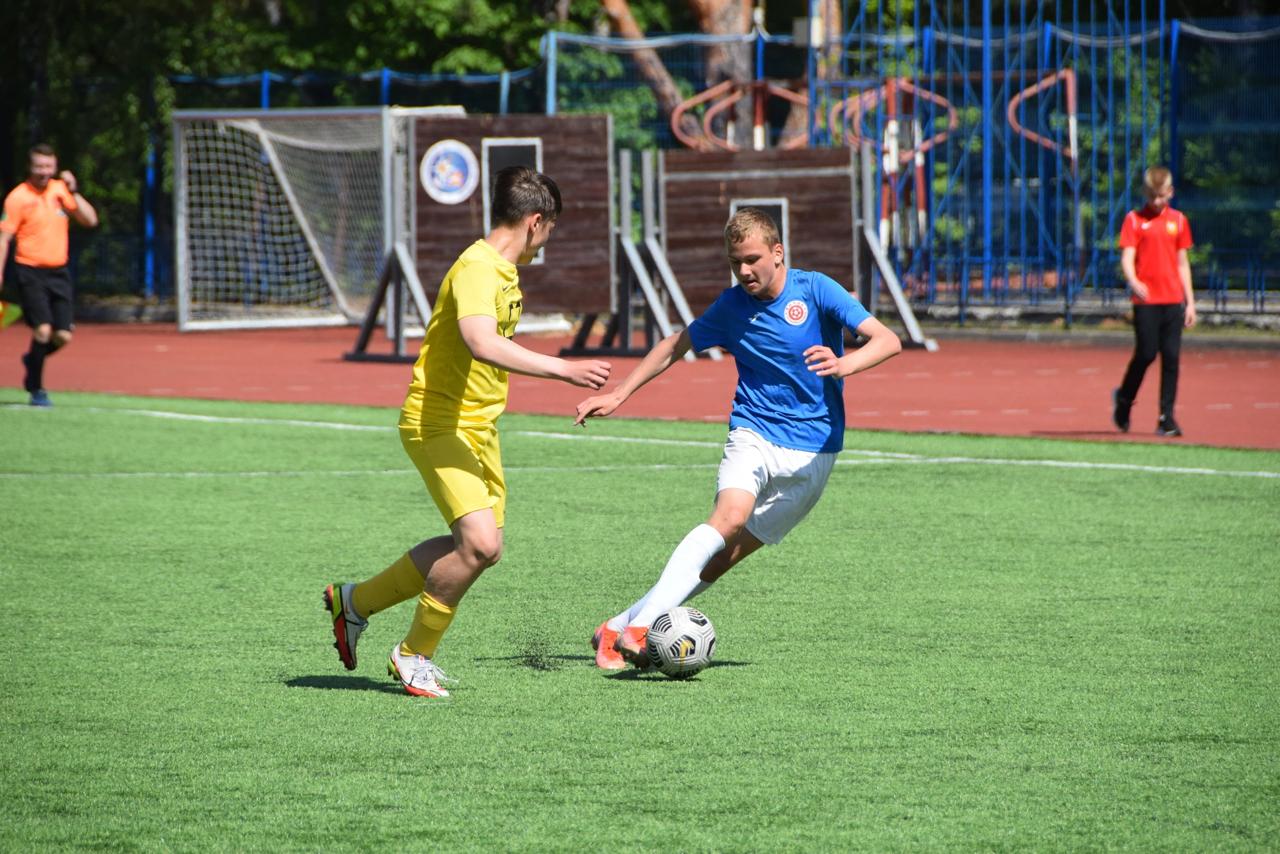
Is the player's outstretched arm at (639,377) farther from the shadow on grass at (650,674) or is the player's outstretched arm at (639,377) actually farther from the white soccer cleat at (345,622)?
the white soccer cleat at (345,622)

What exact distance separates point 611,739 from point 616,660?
1.08m

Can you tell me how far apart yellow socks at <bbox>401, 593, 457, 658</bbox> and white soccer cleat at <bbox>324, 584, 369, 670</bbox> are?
0.27 m

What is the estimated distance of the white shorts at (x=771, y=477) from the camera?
6836 mm

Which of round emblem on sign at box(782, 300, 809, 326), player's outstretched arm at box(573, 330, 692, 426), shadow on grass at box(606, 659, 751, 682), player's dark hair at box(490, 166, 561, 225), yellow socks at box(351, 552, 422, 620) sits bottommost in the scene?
shadow on grass at box(606, 659, 751, 682)

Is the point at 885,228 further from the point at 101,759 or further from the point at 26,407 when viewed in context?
the point at 101,759

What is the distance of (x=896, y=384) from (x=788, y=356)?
12.6m

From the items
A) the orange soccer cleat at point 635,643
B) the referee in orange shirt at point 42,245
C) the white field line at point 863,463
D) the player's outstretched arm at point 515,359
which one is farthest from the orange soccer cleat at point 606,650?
the referee in orange shirt at point 42,245

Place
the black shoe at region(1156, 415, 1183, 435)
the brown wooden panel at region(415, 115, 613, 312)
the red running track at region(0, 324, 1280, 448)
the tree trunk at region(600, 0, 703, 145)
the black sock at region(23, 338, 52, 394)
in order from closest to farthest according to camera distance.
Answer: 1. the black shoe at region(1156, 415, 1183, 435)
2. the red running track at region(0, 324, 1280, 448)
3. the black sock at region(23, 338, 52, 394)
4. the brown wooden panel at region(415, 115, 613, 312)
5. the tree trunk at region(600, 0, 703, 145)

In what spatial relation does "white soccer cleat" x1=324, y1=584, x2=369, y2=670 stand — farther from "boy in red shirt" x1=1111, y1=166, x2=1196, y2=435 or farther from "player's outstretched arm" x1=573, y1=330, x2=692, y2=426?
"boy in red shirt" x1=1111, y1=166, x2=1196, y2=435

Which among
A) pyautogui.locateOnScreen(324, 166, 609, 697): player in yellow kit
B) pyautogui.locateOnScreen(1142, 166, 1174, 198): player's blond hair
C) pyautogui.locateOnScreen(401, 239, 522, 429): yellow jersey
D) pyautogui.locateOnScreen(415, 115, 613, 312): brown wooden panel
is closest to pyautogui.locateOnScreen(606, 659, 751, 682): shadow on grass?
pyautogui.locateOnScreen(324, 166, 609, 697): player in yellow kit

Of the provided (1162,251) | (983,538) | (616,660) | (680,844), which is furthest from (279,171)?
(680,844)

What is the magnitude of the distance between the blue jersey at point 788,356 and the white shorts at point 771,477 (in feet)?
0.14

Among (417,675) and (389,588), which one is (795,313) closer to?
(389,588)

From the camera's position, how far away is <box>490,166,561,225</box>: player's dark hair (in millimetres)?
6266
